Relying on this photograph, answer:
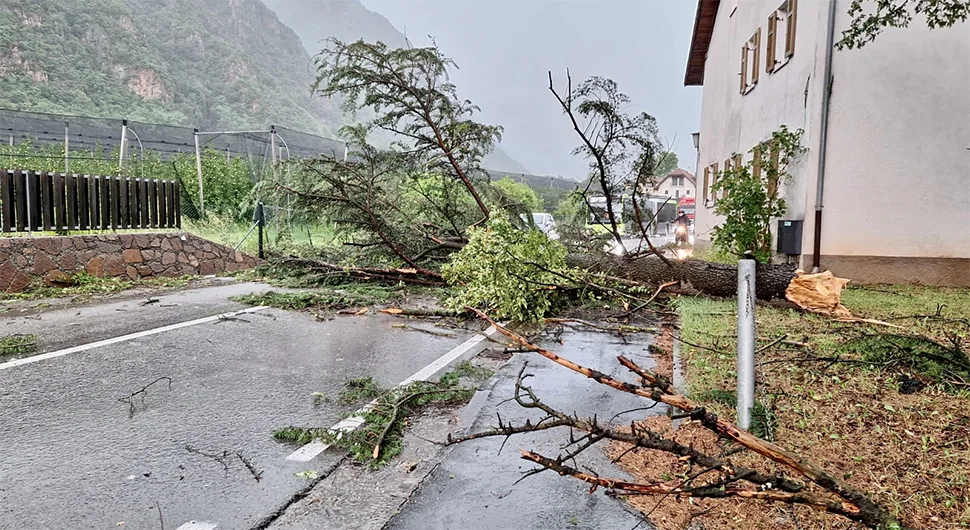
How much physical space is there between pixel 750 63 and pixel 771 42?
6.50ft

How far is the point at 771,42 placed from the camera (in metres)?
13.8

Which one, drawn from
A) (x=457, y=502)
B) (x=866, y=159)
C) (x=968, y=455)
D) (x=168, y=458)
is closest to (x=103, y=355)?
(x=168, y=458)

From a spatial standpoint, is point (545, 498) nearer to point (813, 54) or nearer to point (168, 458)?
point (168, 458)

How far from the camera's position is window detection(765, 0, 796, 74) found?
12422 mm

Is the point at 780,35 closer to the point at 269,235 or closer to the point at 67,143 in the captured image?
the point at 269,235

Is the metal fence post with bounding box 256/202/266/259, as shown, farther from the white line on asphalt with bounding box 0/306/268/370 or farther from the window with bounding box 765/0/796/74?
the window with bounding box 765/0/796/74

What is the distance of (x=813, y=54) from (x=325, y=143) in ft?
45.2

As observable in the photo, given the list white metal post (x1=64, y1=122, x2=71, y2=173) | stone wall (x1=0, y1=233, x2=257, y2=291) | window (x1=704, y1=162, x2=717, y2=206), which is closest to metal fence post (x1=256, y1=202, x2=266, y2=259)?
stone wall (x1=0, y1=233, x2=257, y2=291)

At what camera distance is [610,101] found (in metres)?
8.92

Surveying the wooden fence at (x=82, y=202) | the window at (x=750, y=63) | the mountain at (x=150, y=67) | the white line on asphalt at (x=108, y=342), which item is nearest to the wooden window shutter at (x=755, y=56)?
the window at (x=750, y=63)

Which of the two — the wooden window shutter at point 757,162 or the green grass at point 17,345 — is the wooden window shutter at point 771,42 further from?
the green grass at point 17,345

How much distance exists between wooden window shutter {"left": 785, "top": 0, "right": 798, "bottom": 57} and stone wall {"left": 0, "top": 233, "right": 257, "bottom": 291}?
12447 mm

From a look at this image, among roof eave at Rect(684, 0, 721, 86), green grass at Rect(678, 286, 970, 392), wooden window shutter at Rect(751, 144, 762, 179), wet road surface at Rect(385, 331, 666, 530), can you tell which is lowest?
wet road surface at Rect(385, 331, 666, 530)

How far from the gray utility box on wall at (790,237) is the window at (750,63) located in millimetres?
5418
